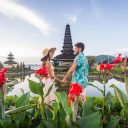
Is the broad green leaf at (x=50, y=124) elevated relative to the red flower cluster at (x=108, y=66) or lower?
lower

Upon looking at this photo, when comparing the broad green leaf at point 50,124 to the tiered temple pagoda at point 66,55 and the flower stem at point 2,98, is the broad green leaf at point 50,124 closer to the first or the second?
the flower stem at point 2,98

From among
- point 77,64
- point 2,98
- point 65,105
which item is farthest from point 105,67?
point 77,64

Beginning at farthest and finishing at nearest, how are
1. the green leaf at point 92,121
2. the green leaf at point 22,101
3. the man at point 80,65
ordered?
the man at point 80,65
the green leaf at point 22,101
the green leaf at point 92,121

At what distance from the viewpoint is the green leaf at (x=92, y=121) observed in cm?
194

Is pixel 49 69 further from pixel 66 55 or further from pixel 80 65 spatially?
pixel 66 55

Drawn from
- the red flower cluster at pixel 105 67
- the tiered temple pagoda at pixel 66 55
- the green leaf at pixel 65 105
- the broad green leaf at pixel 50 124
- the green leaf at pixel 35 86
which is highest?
the tiered temple pagoda at pixel 66 55

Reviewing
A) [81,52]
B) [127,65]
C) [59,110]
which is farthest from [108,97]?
[81,52]

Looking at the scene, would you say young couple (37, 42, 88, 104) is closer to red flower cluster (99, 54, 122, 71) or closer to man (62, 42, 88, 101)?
man (62, 42, 88, 101)

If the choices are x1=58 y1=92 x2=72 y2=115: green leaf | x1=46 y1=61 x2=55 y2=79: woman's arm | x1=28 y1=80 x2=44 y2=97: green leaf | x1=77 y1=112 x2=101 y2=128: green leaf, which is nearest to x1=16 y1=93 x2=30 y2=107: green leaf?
x1=28 y1=80 x2=44 y2=97: green leaf

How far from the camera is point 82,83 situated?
5.94 meters

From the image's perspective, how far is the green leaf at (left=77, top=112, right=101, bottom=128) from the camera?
194cm

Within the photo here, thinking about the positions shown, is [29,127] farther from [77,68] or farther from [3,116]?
[77,68]

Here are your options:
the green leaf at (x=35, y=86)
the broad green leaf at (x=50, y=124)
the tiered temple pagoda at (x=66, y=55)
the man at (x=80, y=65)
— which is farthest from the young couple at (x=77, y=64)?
the tiered temple pagoda at (x=66, y=55)

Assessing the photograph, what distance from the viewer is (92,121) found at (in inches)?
76.9
